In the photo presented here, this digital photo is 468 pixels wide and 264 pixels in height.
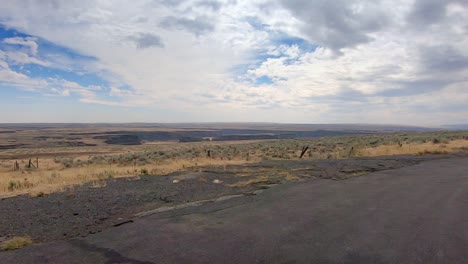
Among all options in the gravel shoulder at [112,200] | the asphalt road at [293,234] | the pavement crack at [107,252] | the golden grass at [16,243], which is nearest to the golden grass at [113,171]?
the gravel shoulder at [112,200]

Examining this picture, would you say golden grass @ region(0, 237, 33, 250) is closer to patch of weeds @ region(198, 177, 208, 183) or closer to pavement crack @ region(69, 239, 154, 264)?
pavement crack @ region(69, 239, 154, 264)

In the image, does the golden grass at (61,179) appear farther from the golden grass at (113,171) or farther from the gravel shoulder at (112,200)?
the gravel shoulder at (112,200)

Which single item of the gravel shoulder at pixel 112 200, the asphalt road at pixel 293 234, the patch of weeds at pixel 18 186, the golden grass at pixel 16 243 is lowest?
the patch of weeds at pixel 18 186

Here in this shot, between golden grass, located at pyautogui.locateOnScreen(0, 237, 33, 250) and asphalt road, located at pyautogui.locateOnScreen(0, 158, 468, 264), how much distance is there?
1.25 ft

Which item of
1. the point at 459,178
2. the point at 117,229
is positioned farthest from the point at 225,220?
the point at 459,178

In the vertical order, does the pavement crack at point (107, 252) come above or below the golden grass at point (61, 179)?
above

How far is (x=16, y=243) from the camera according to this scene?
6883 mm

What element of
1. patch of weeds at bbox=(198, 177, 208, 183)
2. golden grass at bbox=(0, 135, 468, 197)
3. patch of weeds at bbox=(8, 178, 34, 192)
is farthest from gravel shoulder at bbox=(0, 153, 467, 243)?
patch of weeds at bbox=(8, 178, 34, 192)

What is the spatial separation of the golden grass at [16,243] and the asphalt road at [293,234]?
38 centimetres

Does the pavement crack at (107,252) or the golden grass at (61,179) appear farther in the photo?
the golden grass at (61,179)

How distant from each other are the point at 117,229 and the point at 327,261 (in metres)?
4.41

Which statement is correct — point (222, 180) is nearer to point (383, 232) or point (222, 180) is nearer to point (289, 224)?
point (289, 224)

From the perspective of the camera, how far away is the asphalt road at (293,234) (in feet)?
19.4

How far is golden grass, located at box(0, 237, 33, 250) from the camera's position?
265 inches
